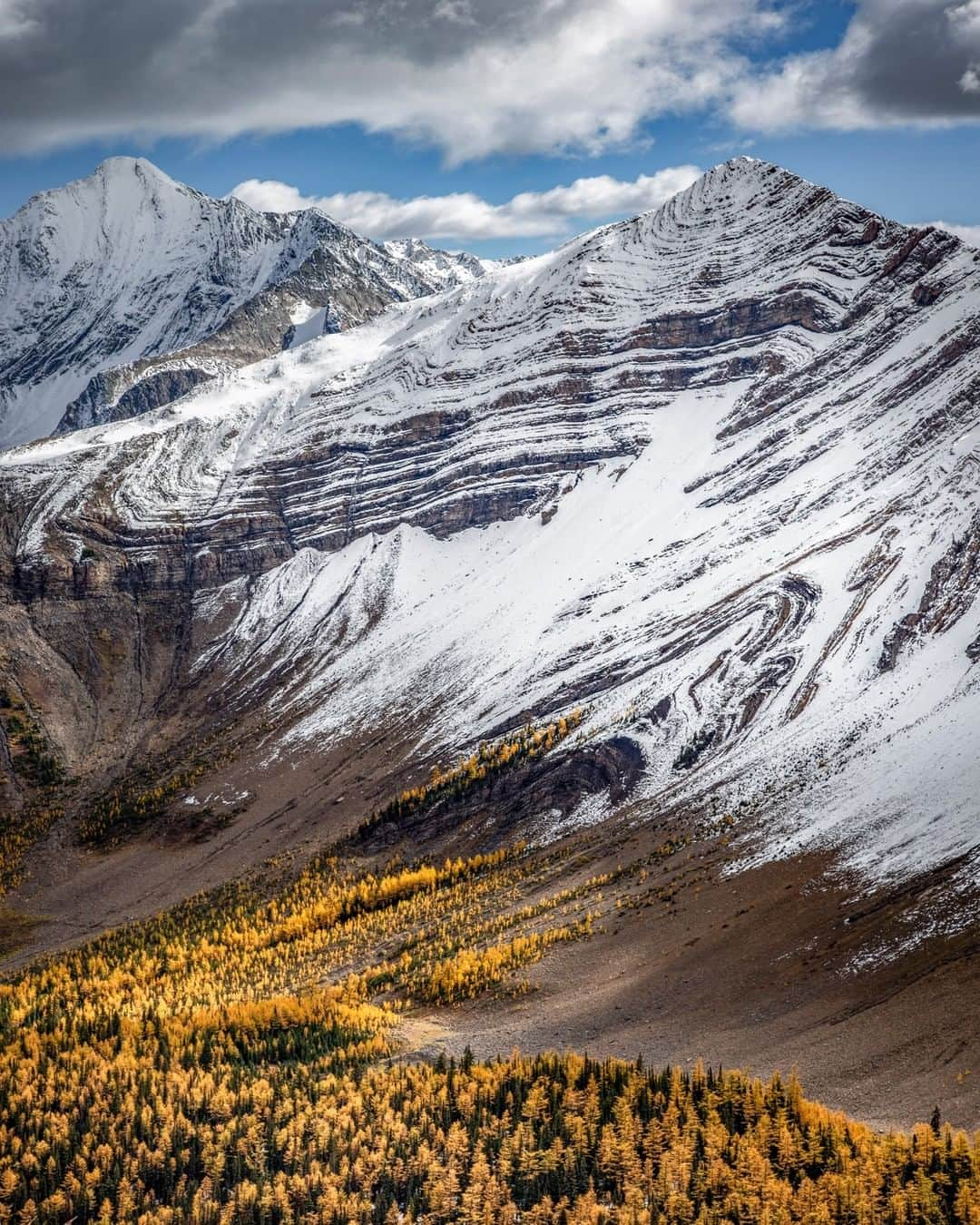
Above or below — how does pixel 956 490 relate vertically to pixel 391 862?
above

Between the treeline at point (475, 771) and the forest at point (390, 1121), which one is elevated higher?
the treeline at point (475, 771)

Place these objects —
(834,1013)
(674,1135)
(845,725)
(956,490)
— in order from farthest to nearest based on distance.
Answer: (956,490)
(845,725)
(834,1013)
(674,1135)

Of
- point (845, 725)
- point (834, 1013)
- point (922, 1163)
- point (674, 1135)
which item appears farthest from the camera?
point (845, 725)

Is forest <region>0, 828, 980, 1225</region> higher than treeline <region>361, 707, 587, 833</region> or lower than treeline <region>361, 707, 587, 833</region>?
lower

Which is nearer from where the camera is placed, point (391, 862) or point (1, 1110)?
point (1, 1110)

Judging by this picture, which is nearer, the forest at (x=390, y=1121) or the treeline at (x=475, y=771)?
the forest at (x=390, y=1121)

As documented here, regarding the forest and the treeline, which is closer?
the forest

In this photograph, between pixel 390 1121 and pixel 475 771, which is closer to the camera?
pixel 390 1121

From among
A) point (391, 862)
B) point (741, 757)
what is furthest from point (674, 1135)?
point (391, 862)

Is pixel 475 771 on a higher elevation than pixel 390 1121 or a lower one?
higher

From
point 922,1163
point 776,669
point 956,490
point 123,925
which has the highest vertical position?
point 956,490

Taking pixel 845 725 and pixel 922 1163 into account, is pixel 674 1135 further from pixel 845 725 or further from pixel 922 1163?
pixel 845 725
